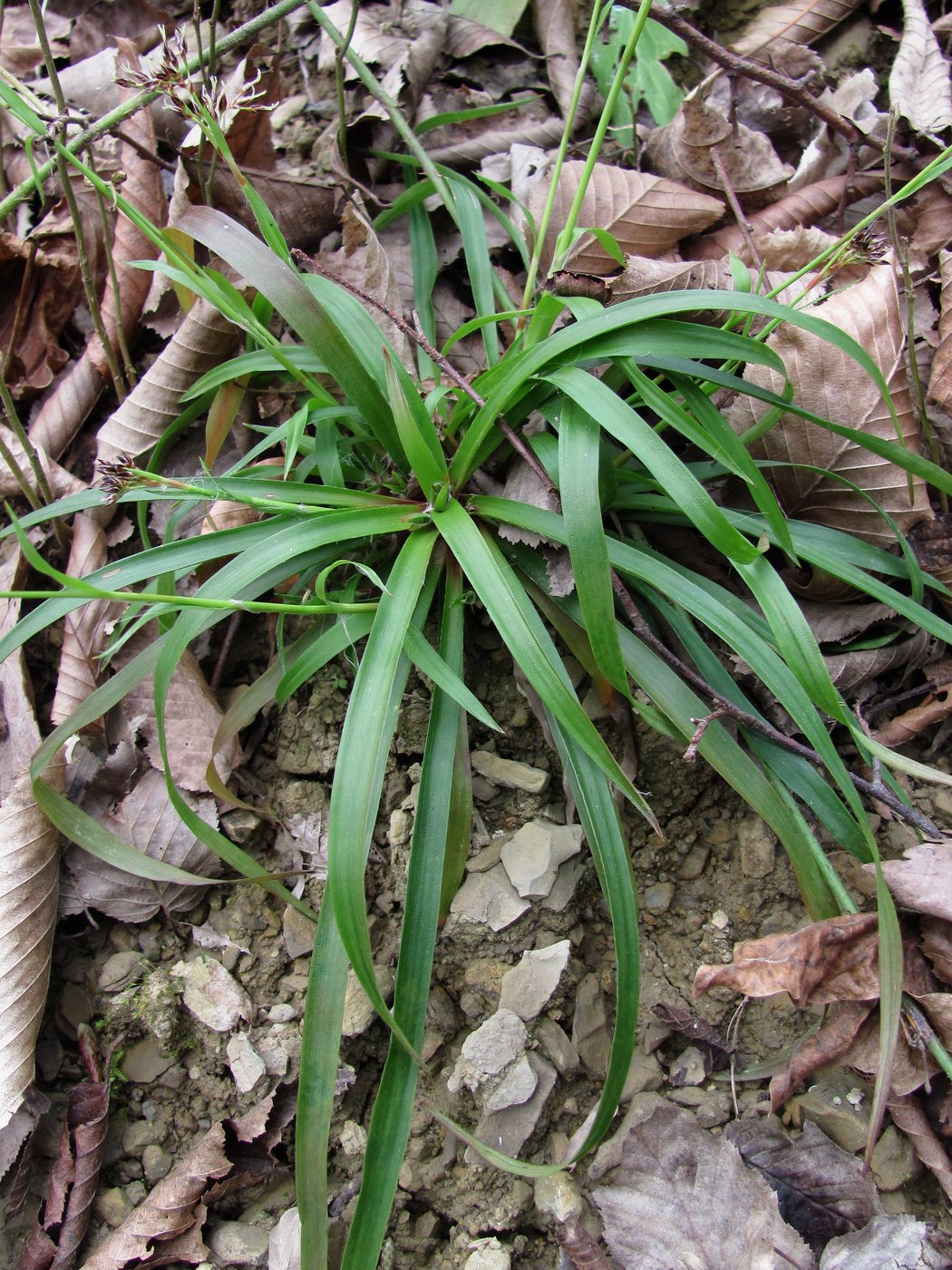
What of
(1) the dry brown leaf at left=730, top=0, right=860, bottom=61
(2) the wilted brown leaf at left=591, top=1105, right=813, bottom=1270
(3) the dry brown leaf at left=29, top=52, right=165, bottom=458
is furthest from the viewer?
(1) the dry brown leaf at left=730, top=0, right=860, bottom=61

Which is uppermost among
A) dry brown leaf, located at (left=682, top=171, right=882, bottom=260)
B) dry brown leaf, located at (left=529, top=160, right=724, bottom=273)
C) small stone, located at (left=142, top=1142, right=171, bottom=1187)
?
dry brown leaf, located at (left=529, top=160, right=724, bottom=273)

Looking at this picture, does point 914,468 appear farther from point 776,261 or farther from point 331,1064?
point 331,1064

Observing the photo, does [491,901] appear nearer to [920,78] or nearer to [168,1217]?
[168,1217]

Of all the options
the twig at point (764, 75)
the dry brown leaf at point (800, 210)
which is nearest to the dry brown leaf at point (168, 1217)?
the dry brown leaf at point (800, 210)

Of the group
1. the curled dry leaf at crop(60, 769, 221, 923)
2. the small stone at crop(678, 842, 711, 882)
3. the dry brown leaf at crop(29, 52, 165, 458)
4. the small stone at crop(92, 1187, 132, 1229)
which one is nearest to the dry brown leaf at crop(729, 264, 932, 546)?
the small stone at crop(678, 842, 711, 882)

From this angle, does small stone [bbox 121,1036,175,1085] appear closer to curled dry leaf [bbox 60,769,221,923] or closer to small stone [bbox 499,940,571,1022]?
curled dry leaf [bbox 60,769,221,923]

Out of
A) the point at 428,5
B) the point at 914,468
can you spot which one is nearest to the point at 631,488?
the point at 914,468

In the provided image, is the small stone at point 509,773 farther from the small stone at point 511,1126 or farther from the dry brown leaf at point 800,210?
the dry brown leaf at point 800,210

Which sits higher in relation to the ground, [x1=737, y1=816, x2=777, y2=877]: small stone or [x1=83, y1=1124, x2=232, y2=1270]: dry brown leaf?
[x1=737, y1=816, x2=777, y2=877]: small stone

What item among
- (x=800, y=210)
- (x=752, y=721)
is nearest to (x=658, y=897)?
(x=752, y=721)
